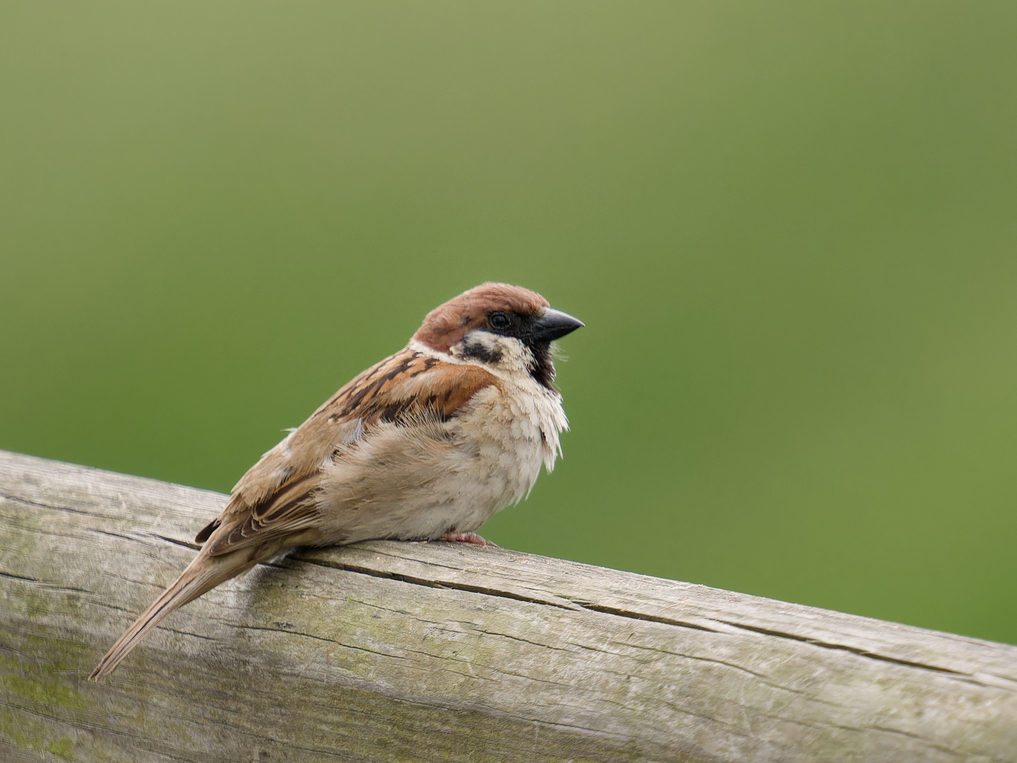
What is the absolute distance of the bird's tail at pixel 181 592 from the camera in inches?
53.9

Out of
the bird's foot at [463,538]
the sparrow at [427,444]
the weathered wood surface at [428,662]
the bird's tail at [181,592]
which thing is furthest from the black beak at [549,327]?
the bird's tail at [181,592]

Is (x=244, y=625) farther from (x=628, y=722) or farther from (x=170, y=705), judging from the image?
(x=628, y=722)

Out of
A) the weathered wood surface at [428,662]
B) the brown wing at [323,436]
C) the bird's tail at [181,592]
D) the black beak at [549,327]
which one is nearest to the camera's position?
the weathered wood surface at [428,662]

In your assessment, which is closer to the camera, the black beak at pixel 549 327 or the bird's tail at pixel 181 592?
the bird's tail at pixel 181 592

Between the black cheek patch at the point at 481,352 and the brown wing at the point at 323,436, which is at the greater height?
the black cheek patch at the point at 481,352

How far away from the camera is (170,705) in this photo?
144cm

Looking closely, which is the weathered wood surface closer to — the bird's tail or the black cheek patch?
the bird's tail

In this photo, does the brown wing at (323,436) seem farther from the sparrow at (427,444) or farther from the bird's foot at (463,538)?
the bird's foot at (463,538)

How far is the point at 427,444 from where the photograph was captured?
191cm

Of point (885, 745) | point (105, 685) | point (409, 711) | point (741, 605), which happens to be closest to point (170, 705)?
point (105, 685)

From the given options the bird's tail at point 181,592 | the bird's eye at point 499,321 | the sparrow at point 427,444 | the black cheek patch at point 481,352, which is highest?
the bird's eye at point 499,321

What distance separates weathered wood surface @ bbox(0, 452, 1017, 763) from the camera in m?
0.97

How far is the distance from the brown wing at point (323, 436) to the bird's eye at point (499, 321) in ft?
0.43

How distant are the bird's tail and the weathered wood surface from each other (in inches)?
1.7
